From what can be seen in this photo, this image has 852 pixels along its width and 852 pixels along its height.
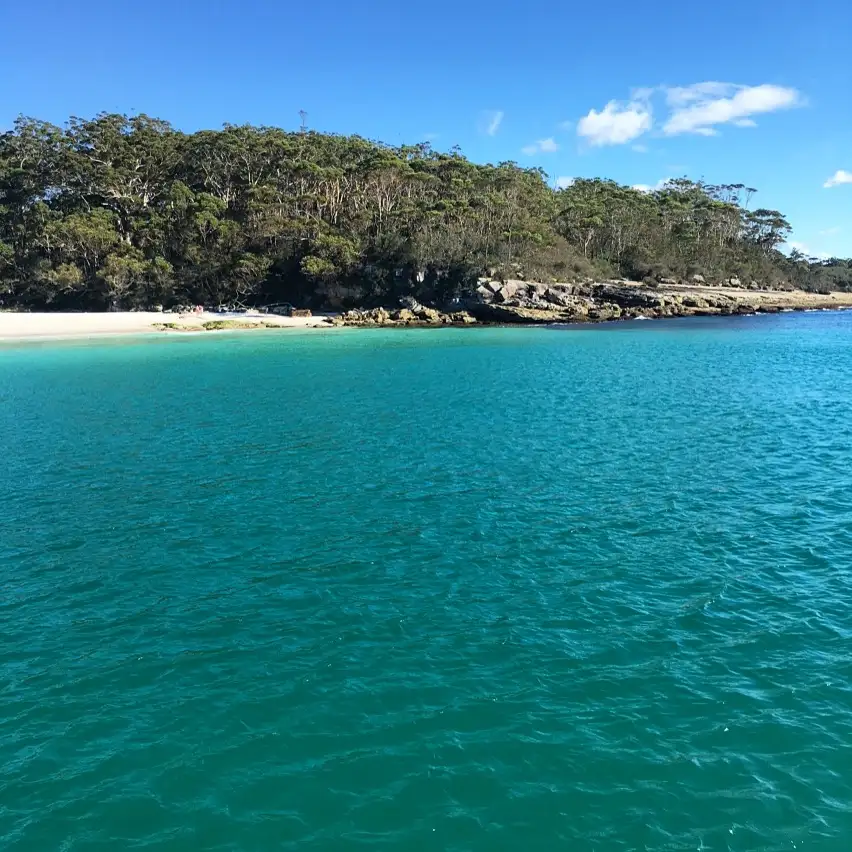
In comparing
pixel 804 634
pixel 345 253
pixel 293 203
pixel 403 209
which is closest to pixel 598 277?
pixel 403 209

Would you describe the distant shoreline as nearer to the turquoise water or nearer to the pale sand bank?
the pale sand bank

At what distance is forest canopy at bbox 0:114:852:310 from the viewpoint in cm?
8188

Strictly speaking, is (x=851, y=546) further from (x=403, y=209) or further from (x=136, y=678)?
(x=403, y=209)

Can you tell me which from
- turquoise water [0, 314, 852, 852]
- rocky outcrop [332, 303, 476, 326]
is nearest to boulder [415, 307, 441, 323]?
rocky outcrop [332, 303, 476, 326]

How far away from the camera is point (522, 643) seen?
981 centimetres

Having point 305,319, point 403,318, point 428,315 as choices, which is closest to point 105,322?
point 305,319

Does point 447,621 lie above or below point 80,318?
below

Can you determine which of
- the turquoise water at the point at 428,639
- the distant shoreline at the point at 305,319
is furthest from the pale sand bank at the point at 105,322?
the turquoise water at the point at 428,639

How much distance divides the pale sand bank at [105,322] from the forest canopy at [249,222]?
6.00m

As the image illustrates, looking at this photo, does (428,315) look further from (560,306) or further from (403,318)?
(560,306)

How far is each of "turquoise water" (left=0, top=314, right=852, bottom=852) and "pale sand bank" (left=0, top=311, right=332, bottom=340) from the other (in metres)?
50.6

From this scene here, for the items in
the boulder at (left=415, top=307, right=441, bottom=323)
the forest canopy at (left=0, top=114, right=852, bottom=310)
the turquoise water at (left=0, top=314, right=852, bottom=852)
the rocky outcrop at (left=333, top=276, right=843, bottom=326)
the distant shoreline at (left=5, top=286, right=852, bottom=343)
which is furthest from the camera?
the forest canopy at (left=0, top=114, right=852, bottom=310)

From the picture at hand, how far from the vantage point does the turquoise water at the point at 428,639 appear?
22.4ft

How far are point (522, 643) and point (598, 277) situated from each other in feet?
312
